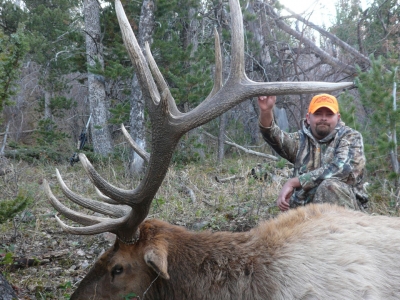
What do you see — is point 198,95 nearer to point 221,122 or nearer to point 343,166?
point 221,122

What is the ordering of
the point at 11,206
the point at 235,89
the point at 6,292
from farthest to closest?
the point at 11,206, the point at 6,292, the point at 235,89

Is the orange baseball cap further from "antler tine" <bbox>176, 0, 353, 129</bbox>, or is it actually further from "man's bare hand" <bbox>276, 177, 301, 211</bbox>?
"antler tine" <bbox>176, 0, 353, 129</bbox>

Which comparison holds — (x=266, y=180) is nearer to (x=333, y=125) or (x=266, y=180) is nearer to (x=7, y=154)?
(x=333, y=125)

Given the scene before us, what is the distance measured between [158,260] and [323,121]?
2.87 meters

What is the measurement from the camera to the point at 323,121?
523cm

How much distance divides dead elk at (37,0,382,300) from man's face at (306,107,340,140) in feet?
5.83

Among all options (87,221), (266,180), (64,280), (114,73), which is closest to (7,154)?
(114,73)

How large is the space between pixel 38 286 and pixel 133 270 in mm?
1376

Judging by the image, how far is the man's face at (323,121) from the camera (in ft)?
17.0

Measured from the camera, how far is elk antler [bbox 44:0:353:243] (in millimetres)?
3139

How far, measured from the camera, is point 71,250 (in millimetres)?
5320

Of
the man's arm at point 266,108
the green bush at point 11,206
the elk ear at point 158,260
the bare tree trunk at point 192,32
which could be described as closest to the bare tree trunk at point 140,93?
the bare tree trunk at point 192,32

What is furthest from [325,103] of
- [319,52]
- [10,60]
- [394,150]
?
[319,52]

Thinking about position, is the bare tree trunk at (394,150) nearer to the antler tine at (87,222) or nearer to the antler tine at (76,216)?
the antler tine at (87,222)
